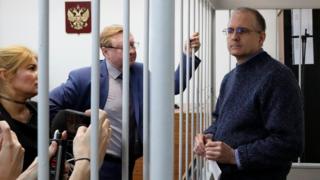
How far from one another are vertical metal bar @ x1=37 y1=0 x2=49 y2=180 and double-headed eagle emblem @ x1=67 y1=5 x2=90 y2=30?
371 centimetres

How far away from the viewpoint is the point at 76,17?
14.5 ft

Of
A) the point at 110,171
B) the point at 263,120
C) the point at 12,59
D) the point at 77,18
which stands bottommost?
the point at 110,171

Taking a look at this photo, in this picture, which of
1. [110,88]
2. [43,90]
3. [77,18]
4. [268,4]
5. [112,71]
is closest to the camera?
[43,90]

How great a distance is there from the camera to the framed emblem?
4.32 meters

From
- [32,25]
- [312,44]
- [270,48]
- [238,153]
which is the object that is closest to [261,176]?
[238,153]

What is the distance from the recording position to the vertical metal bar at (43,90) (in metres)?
0.65

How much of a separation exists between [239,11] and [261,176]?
Answer: 0.64m

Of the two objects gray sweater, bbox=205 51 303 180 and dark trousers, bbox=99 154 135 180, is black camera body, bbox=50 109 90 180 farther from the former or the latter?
gray sweater, bbox=205 51 303 180

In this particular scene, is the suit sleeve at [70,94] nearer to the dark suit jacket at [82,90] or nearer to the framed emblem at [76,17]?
the dark suit jacket at [82,90]

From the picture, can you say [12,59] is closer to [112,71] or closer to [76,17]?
[112,71]

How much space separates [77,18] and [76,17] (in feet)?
0.05

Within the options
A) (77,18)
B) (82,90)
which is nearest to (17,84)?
(82,90)

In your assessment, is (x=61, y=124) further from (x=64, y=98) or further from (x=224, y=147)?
(x=64, y=98)

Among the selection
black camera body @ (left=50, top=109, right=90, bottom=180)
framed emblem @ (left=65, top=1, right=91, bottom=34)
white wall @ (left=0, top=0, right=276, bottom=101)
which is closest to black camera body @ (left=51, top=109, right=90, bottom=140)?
black camera body @ (left=50, top=109, right=90, bottom=180)
